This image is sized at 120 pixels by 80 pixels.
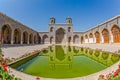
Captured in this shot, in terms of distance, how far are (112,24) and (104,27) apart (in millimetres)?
3705

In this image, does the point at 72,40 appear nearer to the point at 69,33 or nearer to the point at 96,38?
the point at 69,33

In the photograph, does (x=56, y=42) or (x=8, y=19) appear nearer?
(x=8, y=19)

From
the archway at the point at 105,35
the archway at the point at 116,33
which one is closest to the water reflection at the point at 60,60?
the archway at the point at 116,33

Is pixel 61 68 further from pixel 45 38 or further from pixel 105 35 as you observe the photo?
pixel 45 38

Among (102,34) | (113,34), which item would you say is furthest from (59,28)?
(113,34)

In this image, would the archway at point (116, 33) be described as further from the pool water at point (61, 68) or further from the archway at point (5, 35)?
the archway at point (5, 35)

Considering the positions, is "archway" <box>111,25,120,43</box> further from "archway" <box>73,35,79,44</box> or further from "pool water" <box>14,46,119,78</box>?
"archway" <box>73,35,79,44</box>

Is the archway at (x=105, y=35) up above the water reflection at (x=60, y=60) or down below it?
above

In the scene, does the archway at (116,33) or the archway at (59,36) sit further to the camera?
the archway at (59,36)

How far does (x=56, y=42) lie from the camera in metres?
44.2

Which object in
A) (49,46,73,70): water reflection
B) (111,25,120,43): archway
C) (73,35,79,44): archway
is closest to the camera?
(49,46,73,70): water reflection

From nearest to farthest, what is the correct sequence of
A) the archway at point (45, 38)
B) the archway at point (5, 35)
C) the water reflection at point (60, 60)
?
the water reflection at point (60, 60) → the archway at point (5, 35) → the archway at point (45, 38)

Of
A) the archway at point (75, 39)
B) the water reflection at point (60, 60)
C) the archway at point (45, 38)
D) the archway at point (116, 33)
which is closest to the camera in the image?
the water reflection at point (60, 60)

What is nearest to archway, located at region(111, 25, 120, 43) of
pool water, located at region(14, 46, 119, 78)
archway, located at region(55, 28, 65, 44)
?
pool water, located at region(14, 46, 119, 78)
